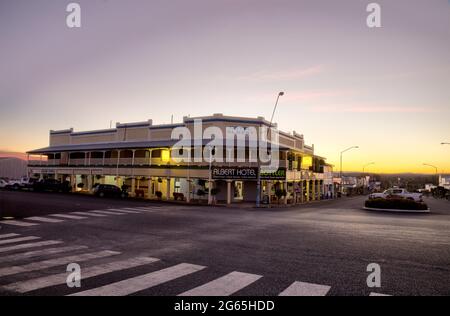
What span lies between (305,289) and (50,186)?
142 feet

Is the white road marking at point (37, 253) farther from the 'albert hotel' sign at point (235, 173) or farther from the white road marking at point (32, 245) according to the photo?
the 'albert hotel' sign at point (235, 173)

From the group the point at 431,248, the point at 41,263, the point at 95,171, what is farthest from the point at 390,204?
the point at 95,171

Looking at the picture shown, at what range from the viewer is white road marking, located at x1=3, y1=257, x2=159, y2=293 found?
633 cm

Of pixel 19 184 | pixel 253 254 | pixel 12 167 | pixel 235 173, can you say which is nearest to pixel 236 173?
pixel 235 173

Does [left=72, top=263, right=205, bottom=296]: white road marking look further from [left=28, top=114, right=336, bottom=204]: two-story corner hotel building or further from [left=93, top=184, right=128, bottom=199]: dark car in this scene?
[left=93, top=184, right=128, bottom=199]: dark car

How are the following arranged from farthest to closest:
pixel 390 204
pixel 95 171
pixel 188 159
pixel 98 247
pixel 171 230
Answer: pixel 95 171 → pixel 188 159 → pixel 390 204 → pixel 171 230 → pixel 98 247

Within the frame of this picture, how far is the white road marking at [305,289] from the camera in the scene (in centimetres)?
614

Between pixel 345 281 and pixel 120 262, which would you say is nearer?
pixel 345 281

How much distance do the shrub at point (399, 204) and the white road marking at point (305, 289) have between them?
23.2m

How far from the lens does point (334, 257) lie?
9203mm

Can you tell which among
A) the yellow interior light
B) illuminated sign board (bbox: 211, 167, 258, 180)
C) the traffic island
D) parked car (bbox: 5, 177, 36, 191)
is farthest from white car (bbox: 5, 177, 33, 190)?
the traffic island

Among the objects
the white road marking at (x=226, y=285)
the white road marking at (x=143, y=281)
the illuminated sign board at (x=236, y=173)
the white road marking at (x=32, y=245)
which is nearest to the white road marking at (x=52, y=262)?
the white road marking at (x=32, y=245)
